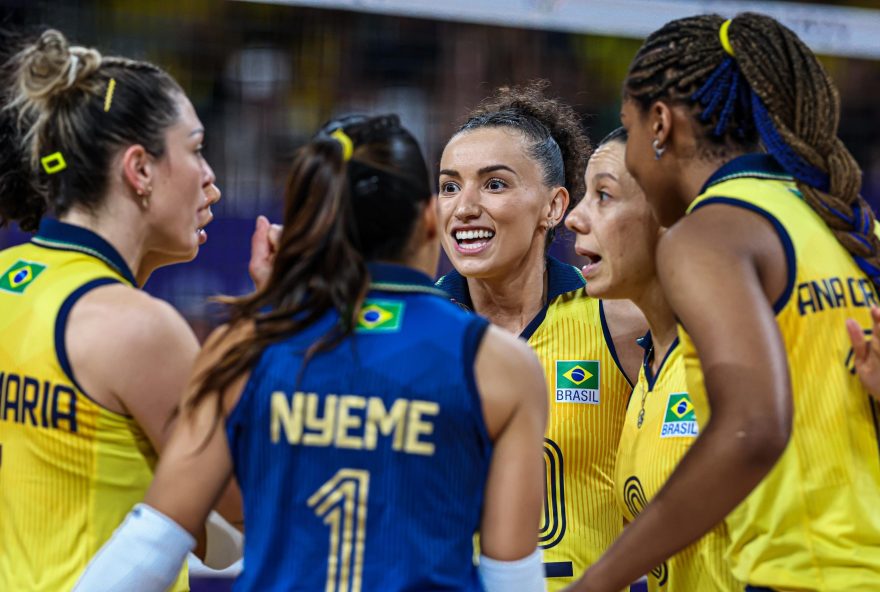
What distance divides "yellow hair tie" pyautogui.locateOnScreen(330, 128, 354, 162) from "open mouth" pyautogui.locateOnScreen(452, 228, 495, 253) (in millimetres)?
1873

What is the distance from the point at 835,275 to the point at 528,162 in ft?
5.81

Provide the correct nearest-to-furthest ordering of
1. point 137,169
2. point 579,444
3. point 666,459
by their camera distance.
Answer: point 137,169 → point 666,459 → point 579,444

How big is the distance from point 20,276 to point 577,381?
6.00 ft

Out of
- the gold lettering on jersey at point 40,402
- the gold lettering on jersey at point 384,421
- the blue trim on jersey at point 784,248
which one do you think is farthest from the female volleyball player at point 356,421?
the blue trim on jersey at point 784,248

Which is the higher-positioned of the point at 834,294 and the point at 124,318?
the point at 834,294

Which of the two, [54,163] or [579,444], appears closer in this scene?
[54,163]

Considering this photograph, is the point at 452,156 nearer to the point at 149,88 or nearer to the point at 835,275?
the point at 149,88

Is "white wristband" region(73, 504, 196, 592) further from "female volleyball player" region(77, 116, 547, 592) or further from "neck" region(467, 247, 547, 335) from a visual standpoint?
"neck" region(467, 247, 547, 335)

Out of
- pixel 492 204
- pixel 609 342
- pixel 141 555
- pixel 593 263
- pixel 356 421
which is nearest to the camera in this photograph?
pixel 356 421

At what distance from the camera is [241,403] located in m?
2.12

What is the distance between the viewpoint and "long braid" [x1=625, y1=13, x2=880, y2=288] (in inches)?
101

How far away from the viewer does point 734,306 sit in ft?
7.50

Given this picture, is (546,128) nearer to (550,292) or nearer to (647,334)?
(550,292)

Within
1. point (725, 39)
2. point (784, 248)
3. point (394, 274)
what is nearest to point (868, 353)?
point (784, 248)
